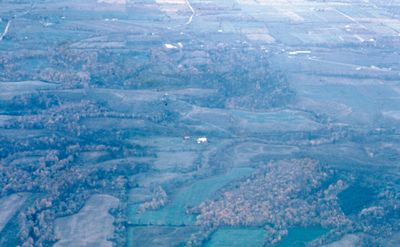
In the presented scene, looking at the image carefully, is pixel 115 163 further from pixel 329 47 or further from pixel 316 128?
pixel 329 47

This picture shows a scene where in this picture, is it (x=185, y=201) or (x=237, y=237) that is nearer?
(x=237, y=237)

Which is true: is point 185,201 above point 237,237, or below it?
above

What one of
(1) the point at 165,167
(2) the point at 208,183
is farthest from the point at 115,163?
(2) the point at 208,183

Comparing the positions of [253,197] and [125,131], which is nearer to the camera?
[253,197]

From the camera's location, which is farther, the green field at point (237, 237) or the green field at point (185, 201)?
the green field at point (185, 201)

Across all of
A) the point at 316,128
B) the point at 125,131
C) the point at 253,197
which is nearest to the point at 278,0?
the point at 316,128

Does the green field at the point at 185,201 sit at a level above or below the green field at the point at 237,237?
above

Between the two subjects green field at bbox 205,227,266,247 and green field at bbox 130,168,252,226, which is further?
green field at bbox 130,168,252,226

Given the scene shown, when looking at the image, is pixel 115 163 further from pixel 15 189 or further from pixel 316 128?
pixel 316 128

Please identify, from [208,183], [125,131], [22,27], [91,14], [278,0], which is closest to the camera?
[208,183]

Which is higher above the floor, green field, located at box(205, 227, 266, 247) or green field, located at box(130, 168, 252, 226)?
green field, located at box(130, 168, 252, 226)

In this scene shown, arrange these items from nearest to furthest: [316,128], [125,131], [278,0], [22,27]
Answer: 1. [125,131]
2. [316,128]
3. [22,27]
4. [278,0]
